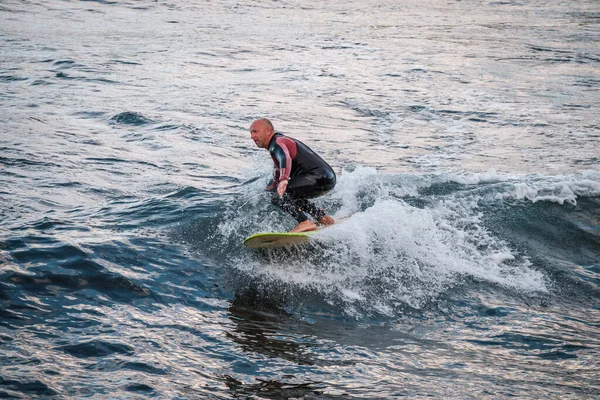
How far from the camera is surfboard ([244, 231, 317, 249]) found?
363 inches

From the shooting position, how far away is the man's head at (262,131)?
9844 millimetres

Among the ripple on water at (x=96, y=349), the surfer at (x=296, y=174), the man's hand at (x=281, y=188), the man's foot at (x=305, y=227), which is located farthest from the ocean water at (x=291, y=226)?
the man's hand at (x=281, y=188)

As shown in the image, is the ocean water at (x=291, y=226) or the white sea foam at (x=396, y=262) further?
the white sea foam at (x=396, y=262)

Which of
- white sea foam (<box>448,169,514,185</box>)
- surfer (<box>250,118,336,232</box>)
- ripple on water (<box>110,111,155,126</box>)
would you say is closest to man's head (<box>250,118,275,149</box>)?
surfer (<box>250,118,336,232</box>)

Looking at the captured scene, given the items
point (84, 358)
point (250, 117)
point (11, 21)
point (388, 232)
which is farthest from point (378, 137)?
point (11, 21)

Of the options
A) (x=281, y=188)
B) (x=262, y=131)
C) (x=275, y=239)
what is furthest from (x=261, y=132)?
(x=275, y=239)

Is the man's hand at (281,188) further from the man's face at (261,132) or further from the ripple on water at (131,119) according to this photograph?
the ripple on water at (131,119)

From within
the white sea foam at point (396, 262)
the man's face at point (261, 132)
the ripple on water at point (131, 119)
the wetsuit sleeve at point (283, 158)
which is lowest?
the white sea foam at point (396, 262)

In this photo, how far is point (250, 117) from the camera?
18359 millimetres

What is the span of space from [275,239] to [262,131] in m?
1.65

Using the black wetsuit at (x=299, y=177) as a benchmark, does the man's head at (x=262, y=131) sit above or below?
above

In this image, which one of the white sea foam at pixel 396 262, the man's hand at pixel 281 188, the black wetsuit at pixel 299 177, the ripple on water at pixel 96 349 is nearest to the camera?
the ripple on water at pixel 96 349

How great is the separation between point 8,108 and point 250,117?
632cm

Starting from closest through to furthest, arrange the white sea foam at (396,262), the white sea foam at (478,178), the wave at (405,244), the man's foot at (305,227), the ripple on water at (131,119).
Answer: the white sea foam at (396,262) → the wave at (405,244) → the man's foot at (305,227) → the white sea foam at (478,178) → the ripple on water at (131,119)
